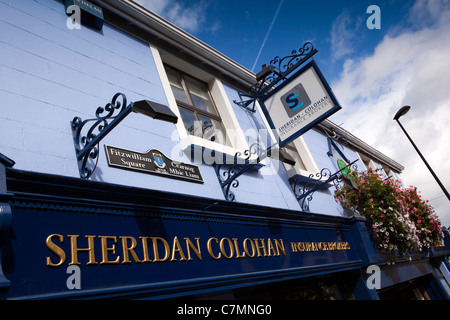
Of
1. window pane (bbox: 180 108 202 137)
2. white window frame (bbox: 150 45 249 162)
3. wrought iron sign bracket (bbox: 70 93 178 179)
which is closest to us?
wrought iron sign bracket (bbox: 70 93 178 179)

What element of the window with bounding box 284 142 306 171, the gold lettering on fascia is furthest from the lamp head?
the gold lettering on fascia

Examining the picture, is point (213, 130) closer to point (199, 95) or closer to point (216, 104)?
point (216, 104)

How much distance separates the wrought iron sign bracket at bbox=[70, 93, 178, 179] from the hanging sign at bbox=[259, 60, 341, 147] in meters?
3.38

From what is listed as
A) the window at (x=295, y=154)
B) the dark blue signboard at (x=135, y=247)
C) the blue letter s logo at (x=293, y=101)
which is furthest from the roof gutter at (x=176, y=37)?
the dark blue signboard at (x=135, y=247)

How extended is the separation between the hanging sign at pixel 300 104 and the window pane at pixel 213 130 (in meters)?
1.00

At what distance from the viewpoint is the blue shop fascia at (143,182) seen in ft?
9.05

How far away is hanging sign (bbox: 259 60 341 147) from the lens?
19.4 feet

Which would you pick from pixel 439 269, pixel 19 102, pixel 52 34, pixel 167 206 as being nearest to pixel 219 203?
pixel 167 206

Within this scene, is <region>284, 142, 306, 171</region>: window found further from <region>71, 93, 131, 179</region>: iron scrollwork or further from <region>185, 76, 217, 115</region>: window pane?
<region>71, 93, 131, 179</region>: iron scrollwork

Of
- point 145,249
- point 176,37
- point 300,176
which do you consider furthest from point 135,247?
point 300,176

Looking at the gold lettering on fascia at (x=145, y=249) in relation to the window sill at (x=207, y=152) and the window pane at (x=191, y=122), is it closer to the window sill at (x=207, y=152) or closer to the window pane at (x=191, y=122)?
the window sill at (x=207, y=152)

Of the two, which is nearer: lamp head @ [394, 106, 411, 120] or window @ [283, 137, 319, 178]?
window @ [283, 137, 319, 178]

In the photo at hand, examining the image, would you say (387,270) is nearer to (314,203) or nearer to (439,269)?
(314,203)

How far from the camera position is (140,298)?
10.0 feet
